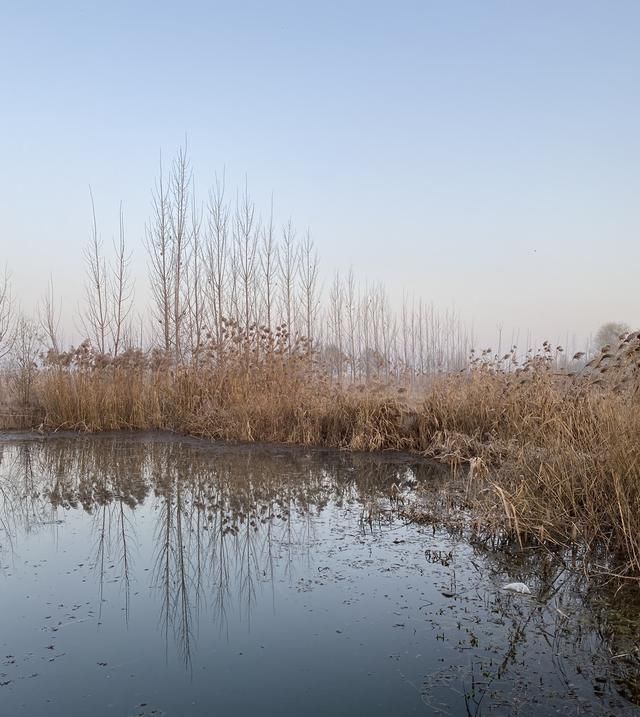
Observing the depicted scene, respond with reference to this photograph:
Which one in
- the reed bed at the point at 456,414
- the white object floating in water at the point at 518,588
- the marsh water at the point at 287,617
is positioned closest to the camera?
the marsh water at the point at 287,617

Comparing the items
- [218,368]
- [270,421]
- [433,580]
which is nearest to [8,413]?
[218,368]

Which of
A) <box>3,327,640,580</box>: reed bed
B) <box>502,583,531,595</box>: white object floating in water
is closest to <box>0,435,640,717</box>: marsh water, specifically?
<box>502,583,531,595</box>: white object floating in water

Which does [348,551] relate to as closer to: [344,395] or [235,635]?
[235,635]

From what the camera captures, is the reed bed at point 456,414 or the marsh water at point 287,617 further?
the reed bed at point 456,414

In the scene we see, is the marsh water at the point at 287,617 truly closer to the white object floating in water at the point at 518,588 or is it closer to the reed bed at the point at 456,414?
the white object floating in water at the point at 518,588

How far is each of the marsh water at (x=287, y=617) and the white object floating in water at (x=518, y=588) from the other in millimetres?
51

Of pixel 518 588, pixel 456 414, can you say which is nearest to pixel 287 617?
pixel 518 588

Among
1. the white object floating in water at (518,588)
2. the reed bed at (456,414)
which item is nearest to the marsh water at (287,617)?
the white object floating in water at (518,588)

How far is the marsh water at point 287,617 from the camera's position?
2139 mm

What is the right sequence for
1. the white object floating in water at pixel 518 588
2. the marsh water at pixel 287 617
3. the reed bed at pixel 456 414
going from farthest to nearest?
1. the reed bed at pixel 456 414
2. the white object floating in water at pixel 518 588
3. the marsh water at pixel 287 617

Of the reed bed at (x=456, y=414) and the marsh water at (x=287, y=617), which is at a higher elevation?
the reed bed at (x=456, y=414)

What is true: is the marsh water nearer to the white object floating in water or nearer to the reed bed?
the white object floating in water

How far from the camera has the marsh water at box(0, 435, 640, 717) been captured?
2.14 m

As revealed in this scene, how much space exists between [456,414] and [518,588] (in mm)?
4368
